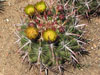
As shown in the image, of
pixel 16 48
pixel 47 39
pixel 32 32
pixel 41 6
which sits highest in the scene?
pixel 41 6

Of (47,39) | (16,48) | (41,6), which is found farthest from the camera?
(16,48)

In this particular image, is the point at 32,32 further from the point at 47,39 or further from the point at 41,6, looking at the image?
the point at 41,6

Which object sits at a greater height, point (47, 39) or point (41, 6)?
point (41, 6)

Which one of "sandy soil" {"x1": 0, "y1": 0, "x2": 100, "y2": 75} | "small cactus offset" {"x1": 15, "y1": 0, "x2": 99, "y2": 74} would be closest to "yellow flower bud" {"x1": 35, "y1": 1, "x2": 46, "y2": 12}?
"small cactus offset" {"x1": 15, "y1": 0, "x2": 99, "y2": 74}

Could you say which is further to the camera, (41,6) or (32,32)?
(41,6)

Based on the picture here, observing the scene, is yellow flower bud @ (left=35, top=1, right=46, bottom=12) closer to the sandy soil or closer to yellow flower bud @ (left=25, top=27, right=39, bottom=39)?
yellow flower bud @ (left=25, top=27, right=39, bottom=39)

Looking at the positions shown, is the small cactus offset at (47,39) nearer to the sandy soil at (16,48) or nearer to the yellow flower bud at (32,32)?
the yellow flower bud at (32,32)

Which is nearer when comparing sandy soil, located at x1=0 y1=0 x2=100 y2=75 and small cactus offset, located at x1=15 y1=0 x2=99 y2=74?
small cactus offset, located at x1=15 y1=0 x2=99 y2=74

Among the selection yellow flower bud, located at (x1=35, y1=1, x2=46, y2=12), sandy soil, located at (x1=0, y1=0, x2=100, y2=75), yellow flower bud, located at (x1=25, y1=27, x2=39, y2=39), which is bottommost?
sandy soil, located at (x1=0, y1=0, x2=100, y2=75)

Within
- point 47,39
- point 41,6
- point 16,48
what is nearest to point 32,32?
point 47,39

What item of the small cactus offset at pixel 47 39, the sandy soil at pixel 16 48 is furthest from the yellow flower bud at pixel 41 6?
the sandy soil at pixel 16 48
